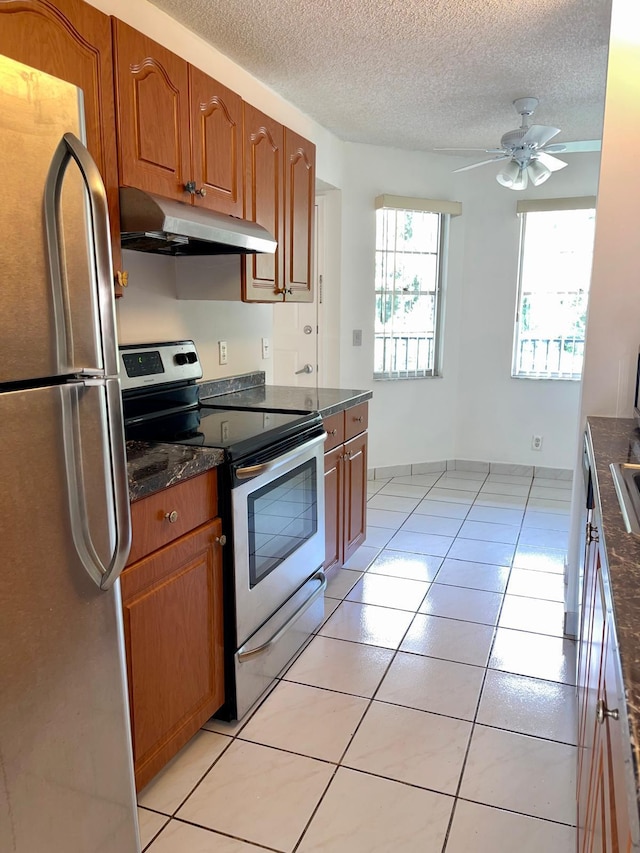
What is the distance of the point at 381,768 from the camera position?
5.99 feet

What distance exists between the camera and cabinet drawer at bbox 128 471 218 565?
1559 mm

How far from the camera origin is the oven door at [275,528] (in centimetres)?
196

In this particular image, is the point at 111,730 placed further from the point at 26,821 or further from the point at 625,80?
the point at 625,80

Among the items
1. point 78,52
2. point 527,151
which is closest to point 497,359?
point 527,151

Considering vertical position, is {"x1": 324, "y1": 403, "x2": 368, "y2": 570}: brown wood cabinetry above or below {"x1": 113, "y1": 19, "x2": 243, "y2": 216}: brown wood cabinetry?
below

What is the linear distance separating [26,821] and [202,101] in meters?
2.16

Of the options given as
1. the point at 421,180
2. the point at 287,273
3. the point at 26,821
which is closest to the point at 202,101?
the point at 287,273

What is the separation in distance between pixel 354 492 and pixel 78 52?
2.19m

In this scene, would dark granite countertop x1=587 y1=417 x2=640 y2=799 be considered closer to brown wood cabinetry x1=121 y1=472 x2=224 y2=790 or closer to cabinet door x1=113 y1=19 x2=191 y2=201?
brown wood cabinetry x1=121 y1=472 x2=224 y2=790

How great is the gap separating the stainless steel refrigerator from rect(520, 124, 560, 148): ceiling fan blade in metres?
2.73

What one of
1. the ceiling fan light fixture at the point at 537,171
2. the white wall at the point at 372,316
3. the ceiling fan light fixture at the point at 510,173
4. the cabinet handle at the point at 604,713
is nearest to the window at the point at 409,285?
the white wall at the point at 372,316

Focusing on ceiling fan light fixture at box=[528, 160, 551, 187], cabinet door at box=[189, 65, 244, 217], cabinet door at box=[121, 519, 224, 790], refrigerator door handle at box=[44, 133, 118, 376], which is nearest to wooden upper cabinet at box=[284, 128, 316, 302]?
cabinet door at box=[189, 65, 244, 217]

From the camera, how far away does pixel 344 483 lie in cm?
300

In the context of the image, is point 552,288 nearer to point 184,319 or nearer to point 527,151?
point 527,151
